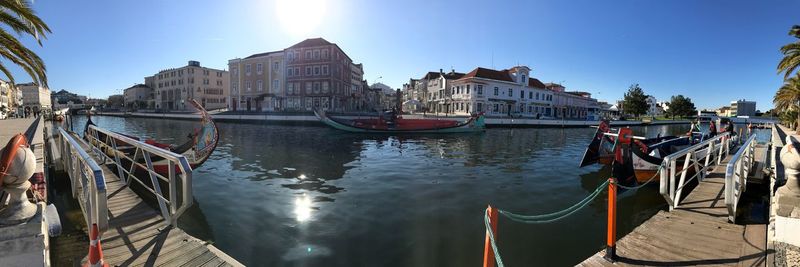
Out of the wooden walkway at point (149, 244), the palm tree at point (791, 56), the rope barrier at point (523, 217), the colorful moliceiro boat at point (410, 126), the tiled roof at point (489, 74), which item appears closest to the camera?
the rope barrier at point (523, 217)

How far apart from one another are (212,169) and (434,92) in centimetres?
5914

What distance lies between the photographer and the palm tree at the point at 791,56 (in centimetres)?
2169

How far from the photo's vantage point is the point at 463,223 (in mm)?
7605

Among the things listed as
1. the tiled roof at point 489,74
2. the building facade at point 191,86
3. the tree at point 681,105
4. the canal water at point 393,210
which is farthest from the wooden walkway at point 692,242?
the tree at point 681,105

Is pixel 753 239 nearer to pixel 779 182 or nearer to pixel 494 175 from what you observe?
pixel 779 182

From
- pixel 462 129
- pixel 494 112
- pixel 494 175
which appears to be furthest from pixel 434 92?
pixel 494 175

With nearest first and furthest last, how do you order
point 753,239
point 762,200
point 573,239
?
point 753,239, point 573,239, point 762,200

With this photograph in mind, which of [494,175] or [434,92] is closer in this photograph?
[494,175]

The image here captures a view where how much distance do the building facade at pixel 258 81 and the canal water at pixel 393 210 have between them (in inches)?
1831

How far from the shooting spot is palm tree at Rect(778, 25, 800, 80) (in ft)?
71.2

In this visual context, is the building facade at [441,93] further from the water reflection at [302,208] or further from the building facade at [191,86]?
the water reflection at [302,208]

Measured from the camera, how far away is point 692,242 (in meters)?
5.14

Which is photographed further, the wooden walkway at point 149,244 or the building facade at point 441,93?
the building facade at point 441,93

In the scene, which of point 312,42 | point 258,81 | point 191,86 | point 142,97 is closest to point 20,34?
point 312,42
